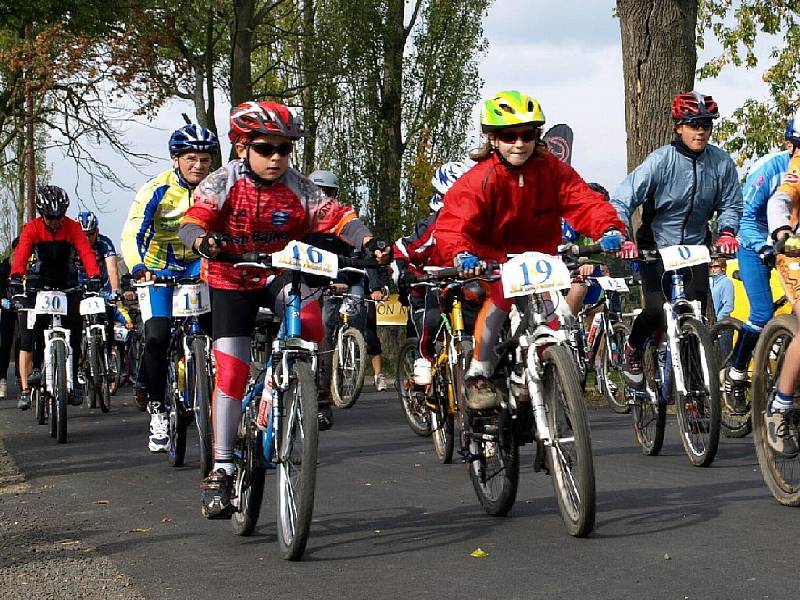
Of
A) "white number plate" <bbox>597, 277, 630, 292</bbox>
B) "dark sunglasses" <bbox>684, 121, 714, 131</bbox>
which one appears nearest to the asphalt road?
"dark sunglasses" <bbox>684, 121, 714, 131</bbox>

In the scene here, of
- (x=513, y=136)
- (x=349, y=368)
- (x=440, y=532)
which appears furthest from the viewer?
(x=349, y=368)

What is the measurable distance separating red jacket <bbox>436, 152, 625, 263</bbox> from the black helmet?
24.8 ft

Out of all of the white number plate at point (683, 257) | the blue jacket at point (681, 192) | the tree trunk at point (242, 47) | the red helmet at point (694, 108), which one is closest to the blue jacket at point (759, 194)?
the white number plate at point (683, 257)

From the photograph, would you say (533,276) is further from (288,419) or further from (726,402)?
(726,402)

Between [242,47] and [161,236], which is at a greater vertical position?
[242,47]

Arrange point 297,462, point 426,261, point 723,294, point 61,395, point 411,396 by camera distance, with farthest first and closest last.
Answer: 1. point 723,294
2. point 61,395
3. point 411,396
4. point 426,261
5. point 297,462

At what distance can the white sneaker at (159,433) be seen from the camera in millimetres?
10375

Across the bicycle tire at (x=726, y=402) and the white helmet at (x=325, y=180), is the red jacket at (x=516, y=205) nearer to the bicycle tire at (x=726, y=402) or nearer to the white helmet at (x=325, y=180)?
the bicycle tire at (x=726, y=402)

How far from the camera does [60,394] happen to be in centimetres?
1236

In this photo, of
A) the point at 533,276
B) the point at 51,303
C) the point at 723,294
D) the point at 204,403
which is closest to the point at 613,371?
the point at 723,294

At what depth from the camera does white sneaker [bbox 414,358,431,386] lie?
10.0 meters

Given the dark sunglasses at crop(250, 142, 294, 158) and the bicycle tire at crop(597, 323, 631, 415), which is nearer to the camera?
the dark sunglasses at crop(250, 142, 294, 158)

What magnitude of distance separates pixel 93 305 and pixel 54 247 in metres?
0.98

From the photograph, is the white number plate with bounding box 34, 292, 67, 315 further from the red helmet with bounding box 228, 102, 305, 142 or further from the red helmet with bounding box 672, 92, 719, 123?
the red helmet with bounding box 228, 102, 305, 142
